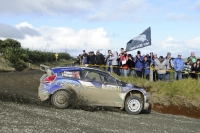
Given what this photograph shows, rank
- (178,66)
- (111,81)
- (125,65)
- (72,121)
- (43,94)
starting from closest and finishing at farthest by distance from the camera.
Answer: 1. (72,121)
2. (43,94)
3. (111,81)
4. (178,66)
5. (125,65)

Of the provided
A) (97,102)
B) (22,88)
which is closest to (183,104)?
(97,102)

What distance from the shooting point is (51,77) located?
1311cm

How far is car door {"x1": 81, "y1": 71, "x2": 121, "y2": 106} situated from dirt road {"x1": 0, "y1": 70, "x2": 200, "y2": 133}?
36 centimetres

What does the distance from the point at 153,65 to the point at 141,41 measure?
5.89 ft

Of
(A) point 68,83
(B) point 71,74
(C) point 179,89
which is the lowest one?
(C) point 179,89

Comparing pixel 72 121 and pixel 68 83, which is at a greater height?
pixel 68 83

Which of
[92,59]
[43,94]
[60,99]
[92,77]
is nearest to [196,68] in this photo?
[92,59]

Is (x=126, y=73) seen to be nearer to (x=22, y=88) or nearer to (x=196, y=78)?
(x=196, y=78)

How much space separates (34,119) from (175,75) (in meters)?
11.3

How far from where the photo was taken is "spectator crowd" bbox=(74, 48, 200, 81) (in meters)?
19.0

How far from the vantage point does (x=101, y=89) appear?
43.6 ft

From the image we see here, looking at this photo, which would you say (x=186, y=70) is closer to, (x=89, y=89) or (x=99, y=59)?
(x=99, y=59)

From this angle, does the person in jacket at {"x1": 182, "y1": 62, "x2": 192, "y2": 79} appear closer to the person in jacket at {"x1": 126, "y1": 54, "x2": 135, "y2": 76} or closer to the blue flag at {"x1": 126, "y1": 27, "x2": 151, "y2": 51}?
the blue flag at {"x1": 126, "y1": 27, "x2": 151, "y2": 51}

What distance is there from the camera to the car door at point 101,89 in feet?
43.3
